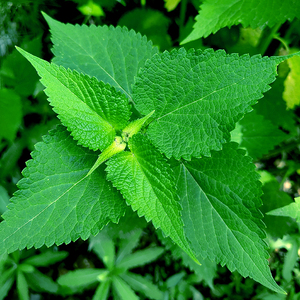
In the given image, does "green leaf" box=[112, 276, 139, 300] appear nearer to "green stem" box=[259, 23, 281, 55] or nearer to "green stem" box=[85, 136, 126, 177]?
"green stem" box=[85, 136, 126, 177]

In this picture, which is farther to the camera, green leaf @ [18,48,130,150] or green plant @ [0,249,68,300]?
green plant @ [0,249,68,300]

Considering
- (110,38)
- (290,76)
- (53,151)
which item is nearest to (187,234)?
(53,151)

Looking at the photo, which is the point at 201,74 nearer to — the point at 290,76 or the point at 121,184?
the point at 121,184

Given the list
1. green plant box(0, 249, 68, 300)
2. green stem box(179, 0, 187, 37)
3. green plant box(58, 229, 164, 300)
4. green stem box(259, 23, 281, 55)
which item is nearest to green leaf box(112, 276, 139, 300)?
green plant box(58, 229, 164, 300)

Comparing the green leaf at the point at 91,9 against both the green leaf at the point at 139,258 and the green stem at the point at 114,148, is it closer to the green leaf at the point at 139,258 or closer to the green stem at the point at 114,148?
the green stem at the point at 114,148

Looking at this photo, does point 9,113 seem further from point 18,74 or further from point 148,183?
point 148,183

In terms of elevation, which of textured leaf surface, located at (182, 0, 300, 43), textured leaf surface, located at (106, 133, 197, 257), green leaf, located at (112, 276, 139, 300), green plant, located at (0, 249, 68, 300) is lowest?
green leaf, located at (112, 276, 139, 300)
